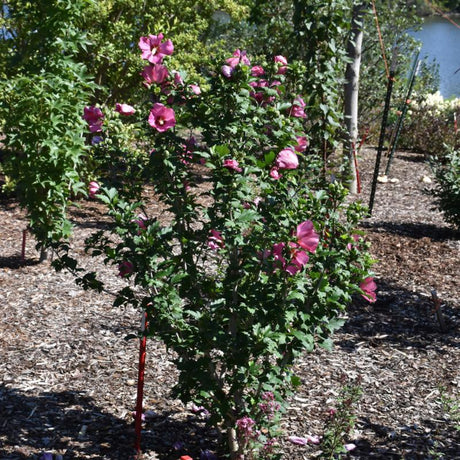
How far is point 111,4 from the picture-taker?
24.7 feet

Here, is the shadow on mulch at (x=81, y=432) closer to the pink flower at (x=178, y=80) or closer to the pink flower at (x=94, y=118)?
the pink flower at (x=94, y=118)

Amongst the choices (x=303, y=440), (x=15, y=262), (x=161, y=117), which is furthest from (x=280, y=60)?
(x=15, y=262)

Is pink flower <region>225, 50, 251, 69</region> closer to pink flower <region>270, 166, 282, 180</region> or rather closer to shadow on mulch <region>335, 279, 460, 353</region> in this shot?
pink flower <region>270, 166, 282, 180</region>

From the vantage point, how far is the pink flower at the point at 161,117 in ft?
7.77

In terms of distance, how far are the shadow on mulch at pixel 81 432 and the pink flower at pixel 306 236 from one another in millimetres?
1172

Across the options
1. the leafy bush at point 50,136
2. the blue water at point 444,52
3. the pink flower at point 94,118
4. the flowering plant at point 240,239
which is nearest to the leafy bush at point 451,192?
the leafy bush at point 50,136

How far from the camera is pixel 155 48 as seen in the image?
96.9 inches

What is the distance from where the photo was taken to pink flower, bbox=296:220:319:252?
2285mm

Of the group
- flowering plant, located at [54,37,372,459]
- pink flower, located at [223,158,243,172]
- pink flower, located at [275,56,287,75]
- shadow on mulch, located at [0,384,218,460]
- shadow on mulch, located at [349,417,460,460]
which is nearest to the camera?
pink flower, located at [223,158,243,172]

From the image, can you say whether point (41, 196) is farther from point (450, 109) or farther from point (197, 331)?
point (450, 109)

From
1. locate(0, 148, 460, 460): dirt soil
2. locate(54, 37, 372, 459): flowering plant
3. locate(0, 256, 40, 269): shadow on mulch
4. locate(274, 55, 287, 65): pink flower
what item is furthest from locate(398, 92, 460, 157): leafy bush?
locate(54, 37, 372, 459): flowering plant

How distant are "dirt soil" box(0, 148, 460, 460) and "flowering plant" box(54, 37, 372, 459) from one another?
0.40 metres

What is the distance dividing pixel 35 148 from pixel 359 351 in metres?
2.63

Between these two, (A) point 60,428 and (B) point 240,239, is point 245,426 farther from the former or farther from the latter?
(A) point 60,428
